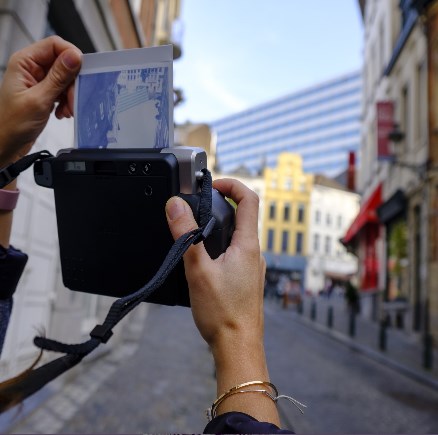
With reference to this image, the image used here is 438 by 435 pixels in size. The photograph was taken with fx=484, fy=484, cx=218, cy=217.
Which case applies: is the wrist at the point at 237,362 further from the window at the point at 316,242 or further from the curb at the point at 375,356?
the window at the point at 316,242

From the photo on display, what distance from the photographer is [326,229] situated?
46.4m

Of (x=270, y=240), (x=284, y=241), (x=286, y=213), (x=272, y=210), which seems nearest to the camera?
(x=272, y=210)

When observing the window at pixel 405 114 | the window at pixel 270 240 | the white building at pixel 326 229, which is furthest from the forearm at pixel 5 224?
the white building at pixel 326 229

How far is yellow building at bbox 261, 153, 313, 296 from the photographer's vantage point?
142ft

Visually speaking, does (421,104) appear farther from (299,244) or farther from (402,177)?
(299,244)

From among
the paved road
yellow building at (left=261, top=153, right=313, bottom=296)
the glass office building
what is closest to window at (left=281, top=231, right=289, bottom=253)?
yellow building at (left=261, top=153, right=313, bottom=296)

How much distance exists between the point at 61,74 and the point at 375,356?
30.5 feet

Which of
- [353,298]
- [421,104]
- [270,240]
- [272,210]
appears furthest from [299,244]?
[421,104]

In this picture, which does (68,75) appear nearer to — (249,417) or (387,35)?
(249,417)

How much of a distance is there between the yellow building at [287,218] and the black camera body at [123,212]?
41.3m

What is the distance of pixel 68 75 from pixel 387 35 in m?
17.6

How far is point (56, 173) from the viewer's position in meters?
0.96

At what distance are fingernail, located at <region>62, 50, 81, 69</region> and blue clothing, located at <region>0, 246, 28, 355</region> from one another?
0.48 m

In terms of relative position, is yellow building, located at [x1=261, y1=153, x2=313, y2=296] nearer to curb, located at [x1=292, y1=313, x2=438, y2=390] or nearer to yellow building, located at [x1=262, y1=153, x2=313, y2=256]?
yellow building, located at [x1=262, y1=153, x2=313, y2=256]
